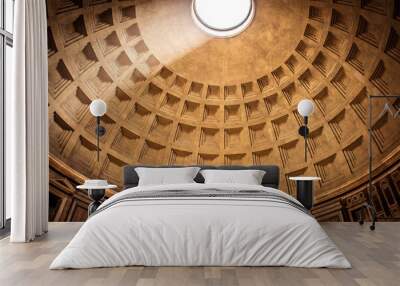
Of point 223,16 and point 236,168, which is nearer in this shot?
point 236,168

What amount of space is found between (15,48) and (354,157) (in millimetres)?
5541

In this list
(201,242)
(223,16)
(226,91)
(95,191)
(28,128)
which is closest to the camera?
(201,242)

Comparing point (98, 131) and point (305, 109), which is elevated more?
point (305, 109)

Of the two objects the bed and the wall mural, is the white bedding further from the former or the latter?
the wall mural

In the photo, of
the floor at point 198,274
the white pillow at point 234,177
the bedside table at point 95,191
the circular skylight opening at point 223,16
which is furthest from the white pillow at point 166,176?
the circular skylight opening at point 223,16

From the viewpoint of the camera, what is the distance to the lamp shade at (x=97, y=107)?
336 inches

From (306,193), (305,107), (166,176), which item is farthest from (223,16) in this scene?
(306,193)

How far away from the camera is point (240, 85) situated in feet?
30.6

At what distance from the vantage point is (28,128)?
6.78 metres

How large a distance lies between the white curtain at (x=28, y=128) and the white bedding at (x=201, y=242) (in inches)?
70.4

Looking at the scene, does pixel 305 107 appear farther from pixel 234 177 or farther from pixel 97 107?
pixel 97 107

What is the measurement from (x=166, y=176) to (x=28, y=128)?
215 cm

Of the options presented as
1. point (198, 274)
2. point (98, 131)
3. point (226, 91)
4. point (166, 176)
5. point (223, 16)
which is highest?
point (223, 16)

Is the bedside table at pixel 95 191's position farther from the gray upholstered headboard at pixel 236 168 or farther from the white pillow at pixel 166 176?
the white pillow at pixel 166 176
